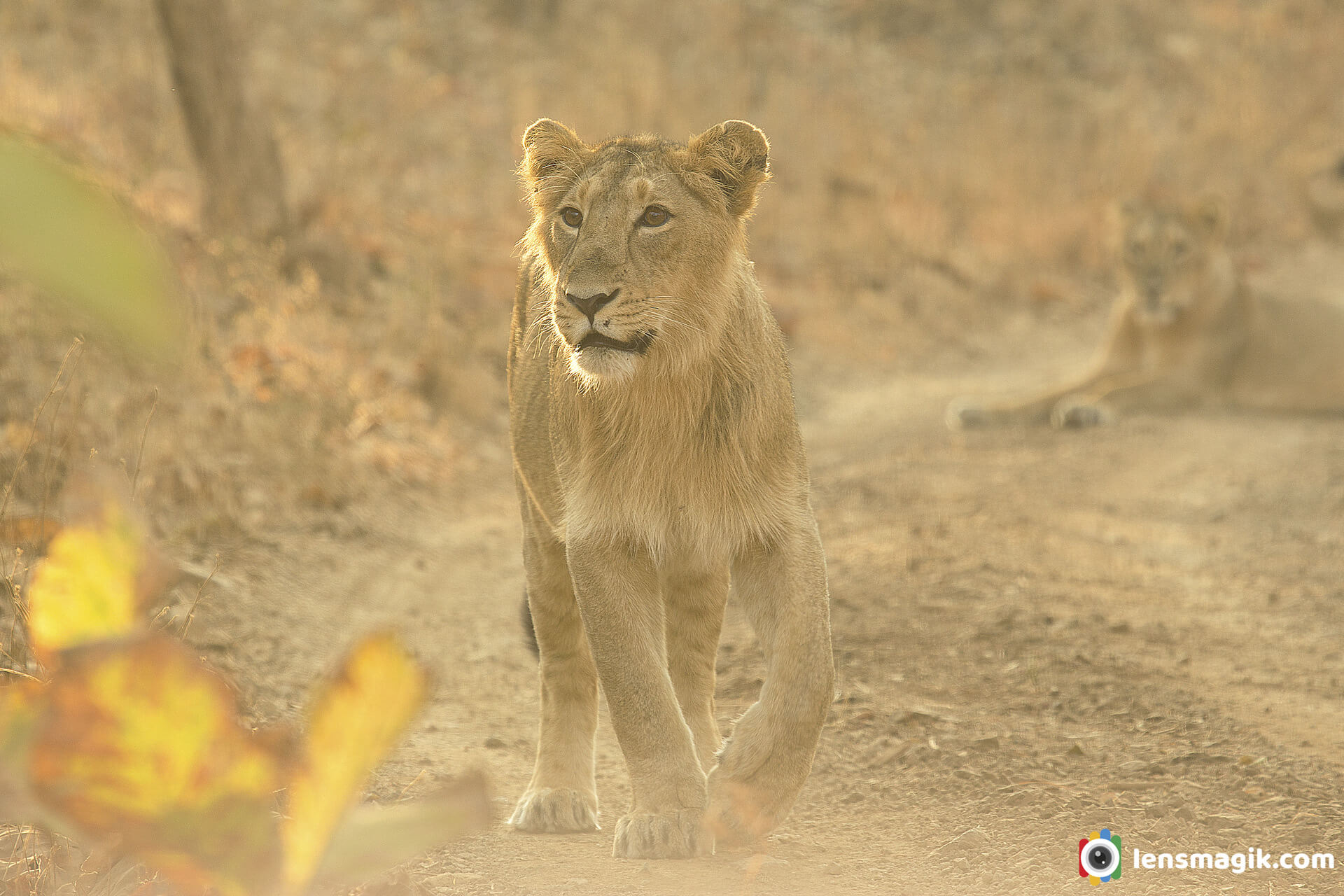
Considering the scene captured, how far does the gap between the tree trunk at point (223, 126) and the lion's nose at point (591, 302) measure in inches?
239

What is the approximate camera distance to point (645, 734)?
3.22 m

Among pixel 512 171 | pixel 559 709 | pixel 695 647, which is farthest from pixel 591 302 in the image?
pixel 512 171

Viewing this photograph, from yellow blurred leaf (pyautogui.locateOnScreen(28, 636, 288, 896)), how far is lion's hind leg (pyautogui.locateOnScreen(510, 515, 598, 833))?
293cm

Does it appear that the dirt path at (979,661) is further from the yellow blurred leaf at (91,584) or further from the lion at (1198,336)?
the yellow blurred leaf at (91,584)

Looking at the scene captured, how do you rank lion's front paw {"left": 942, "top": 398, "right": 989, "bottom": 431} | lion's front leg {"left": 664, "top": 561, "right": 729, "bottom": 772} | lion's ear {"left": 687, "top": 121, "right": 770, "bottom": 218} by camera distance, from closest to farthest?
lion's ear {"left": 687, "top": 121, "right": 770, "bottom": 218} < lion's front leg {"left": 664, "top": 561, "right": 729, "bottom": 772} < lion's front paw {"left": 942, "top": 398, "right": 989, "bottom": 431}

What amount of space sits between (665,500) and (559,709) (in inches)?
29.9

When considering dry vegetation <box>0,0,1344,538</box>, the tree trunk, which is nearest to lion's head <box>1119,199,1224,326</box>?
dry vegetation <box>0,0,1344,538</box>

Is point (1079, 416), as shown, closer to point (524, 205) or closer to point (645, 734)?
point (524, 205)

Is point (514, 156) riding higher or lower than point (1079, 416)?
higher

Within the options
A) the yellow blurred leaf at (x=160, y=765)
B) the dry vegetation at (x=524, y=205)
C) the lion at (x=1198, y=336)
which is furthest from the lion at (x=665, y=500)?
the lion at (x=1198, y=336)

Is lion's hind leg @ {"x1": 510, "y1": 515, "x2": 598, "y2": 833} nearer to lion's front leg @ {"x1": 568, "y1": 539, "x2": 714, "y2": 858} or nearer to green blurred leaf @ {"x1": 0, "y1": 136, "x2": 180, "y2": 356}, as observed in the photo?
lion's front leg @ {"x1": 568, "y1": 539, "x2": 714, "y2": 858}

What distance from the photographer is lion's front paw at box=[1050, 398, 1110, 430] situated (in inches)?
360

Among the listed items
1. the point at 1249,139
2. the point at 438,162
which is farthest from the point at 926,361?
the point at 1249,139

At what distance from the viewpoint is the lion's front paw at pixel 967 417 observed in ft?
29.9
